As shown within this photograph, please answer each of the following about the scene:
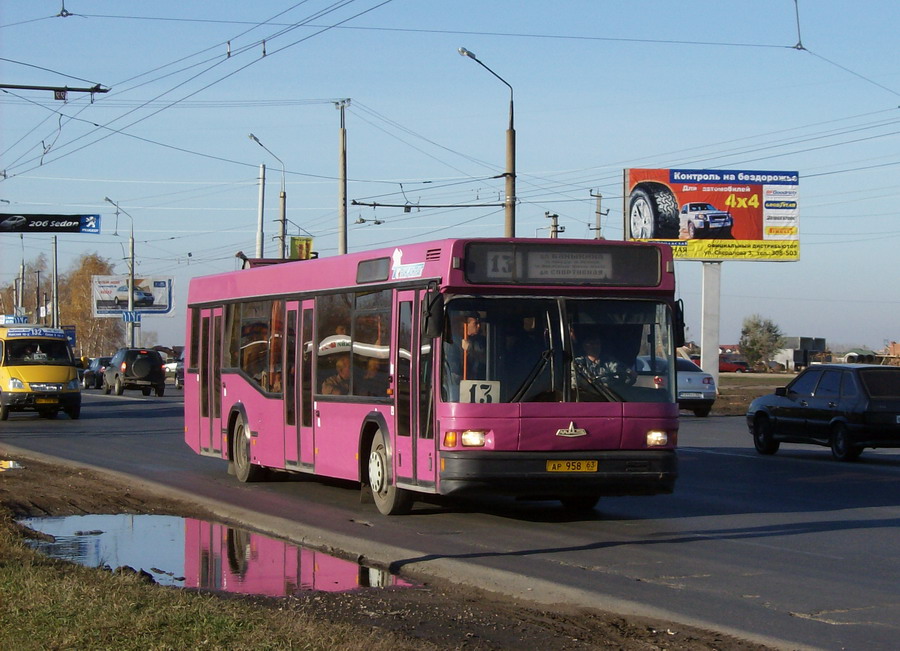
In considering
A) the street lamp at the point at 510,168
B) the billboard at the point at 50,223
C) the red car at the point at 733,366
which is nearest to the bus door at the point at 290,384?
the street lamp at the point at 510,168

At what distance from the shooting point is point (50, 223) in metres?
54.1

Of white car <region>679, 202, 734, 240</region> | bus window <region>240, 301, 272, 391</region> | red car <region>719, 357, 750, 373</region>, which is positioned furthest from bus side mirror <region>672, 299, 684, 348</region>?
red car <region>719, 357, 750, 373</region>


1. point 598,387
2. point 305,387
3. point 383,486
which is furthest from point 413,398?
point 305,387

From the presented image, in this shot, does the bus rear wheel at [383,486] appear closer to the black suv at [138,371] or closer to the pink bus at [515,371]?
the pink bus at [515,371]

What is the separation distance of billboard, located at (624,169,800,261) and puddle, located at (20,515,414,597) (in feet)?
140

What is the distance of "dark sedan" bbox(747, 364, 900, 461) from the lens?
2047 centimetres

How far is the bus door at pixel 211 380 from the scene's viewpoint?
60.5 feet

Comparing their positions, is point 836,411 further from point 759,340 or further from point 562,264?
point 759,340

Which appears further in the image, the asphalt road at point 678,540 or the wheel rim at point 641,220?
the wheel rim at point 641,220

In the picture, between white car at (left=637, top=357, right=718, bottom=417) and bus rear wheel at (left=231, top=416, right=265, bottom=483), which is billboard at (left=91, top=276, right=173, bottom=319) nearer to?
white car at (left=637, top=357, right=718, bottom=417)

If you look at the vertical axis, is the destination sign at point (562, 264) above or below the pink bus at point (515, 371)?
above

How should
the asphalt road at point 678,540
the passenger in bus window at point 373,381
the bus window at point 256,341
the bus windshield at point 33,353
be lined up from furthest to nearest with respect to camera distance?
the bus windshield at point 33,353, the bus window at point 256,341, the passenger in bus window at point 373,381, the asphalt road at point 678,540

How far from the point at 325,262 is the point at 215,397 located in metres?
4.20

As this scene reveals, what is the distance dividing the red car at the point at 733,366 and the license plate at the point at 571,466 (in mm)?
92695
